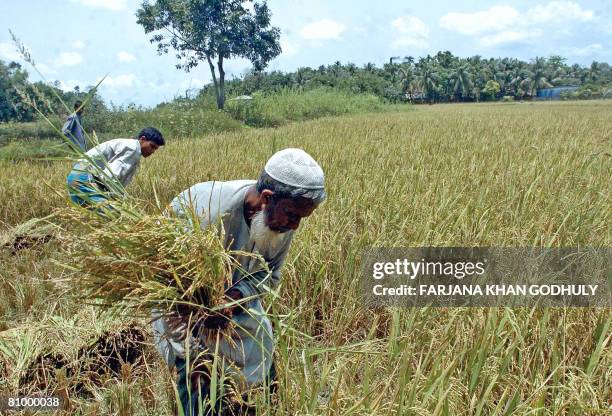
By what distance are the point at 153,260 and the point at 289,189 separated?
0.47 metres

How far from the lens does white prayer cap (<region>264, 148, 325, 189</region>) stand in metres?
1.43

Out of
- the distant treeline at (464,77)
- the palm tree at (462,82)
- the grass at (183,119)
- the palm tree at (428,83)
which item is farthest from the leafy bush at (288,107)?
the palm tree at (462,82)

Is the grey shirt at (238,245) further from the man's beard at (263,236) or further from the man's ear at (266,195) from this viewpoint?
the man's ear at (266,195)

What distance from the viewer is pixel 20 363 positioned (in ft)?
5.92

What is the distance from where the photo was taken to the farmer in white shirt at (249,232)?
136 cm

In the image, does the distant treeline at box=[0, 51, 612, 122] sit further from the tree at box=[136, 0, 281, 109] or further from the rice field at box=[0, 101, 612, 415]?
the rice field at box=[0, 101, 612, 415]

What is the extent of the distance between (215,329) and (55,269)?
1.93 meters

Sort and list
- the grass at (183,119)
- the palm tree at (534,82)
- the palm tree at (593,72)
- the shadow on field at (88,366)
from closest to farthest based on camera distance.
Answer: the shadow on field at (88,366) < the grass at (183,119) < the palm tree at (534,82) < the palm tree at (593,72)

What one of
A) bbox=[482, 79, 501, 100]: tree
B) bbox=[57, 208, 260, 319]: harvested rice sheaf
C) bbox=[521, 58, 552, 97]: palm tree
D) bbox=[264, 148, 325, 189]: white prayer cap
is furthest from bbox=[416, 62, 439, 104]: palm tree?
bbox=[57, 208, 260, 319]: harvested rice sheaf

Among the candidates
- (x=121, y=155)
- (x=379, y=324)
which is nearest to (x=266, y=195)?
(x=379, y=324)

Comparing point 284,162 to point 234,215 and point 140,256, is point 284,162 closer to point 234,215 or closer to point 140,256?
point 234,215

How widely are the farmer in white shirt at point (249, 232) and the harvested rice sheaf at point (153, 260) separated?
0.06m

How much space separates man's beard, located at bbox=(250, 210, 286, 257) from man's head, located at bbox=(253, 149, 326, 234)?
3 cm

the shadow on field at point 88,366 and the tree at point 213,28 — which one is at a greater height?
the tree at point 213,28
